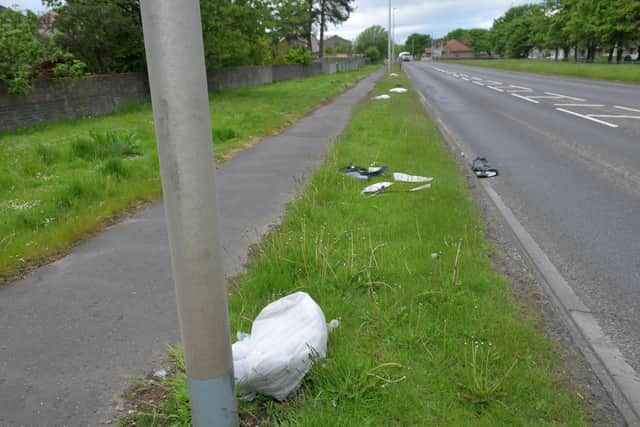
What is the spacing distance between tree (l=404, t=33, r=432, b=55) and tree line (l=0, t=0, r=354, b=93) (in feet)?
572

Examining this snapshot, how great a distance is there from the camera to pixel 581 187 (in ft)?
23.9

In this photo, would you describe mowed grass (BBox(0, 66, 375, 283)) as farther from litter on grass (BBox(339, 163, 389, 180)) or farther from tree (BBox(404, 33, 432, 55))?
tree (BBox(404, 33, 432, 55))

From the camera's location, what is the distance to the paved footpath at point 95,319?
2746mm

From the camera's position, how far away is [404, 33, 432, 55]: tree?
19169 cm

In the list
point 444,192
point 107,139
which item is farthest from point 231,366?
point 107,139

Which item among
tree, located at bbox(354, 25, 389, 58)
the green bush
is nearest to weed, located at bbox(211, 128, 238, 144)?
the green bush

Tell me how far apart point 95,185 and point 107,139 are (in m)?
2.78

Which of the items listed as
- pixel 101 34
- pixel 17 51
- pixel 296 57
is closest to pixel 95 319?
pixel 17 51

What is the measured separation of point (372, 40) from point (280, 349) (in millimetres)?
130917

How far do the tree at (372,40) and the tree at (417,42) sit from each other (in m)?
64.5

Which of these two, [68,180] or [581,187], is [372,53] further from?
[68,180]

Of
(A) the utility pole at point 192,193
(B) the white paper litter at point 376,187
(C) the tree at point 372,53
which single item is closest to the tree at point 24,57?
(B) the white paper litter at point 376,187

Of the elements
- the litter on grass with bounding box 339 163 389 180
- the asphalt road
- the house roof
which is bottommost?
the asphalt road

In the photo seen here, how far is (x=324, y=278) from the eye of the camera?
380 cm
